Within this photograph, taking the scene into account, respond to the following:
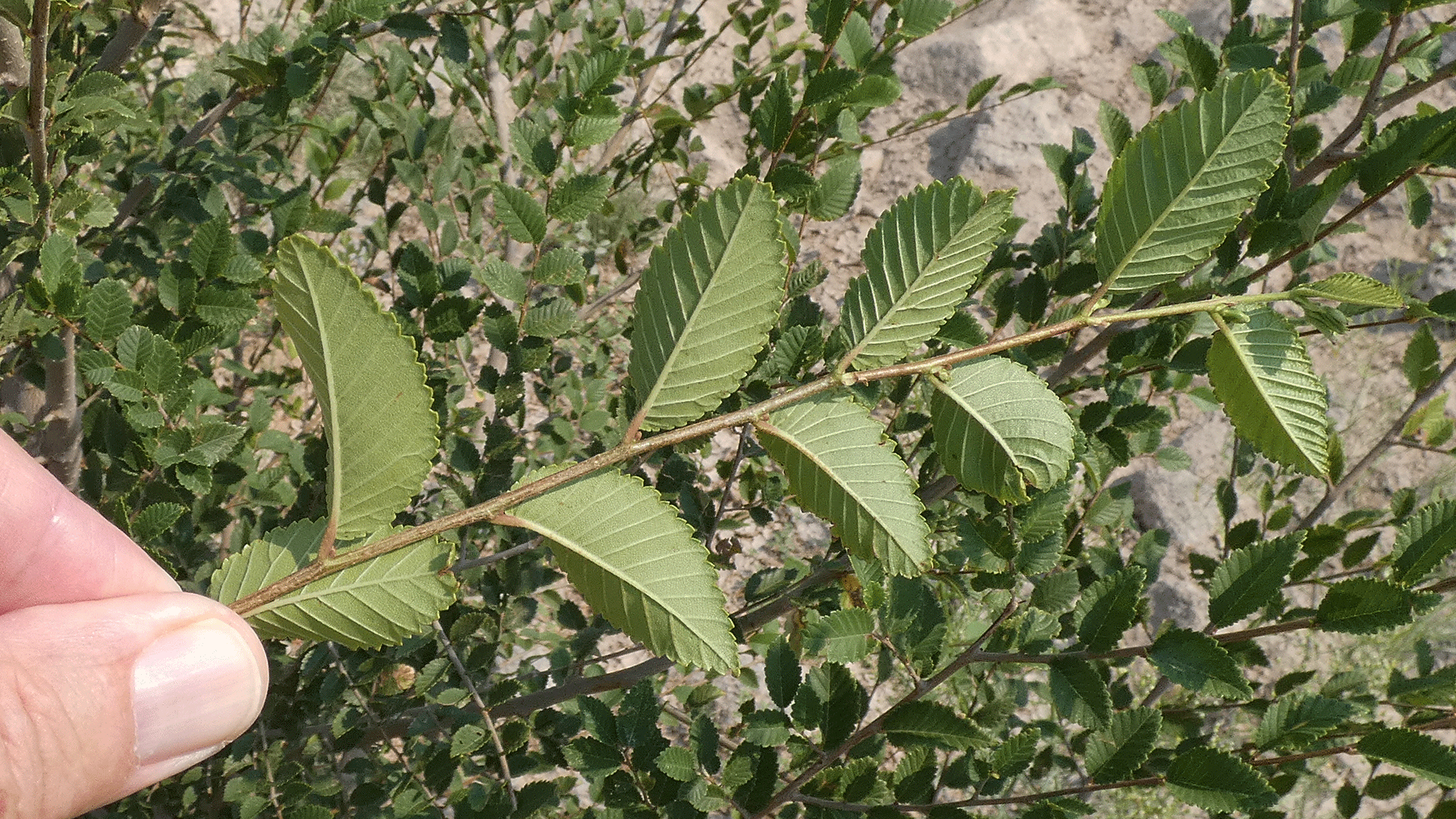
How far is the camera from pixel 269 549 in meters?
0.61

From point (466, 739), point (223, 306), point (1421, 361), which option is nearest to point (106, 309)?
point (223, 306)

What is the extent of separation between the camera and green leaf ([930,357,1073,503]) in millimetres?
598

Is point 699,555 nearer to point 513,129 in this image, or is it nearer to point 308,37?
point 513,129

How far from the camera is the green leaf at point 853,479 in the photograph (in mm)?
575

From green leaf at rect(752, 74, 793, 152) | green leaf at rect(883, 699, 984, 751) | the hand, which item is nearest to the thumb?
the hand

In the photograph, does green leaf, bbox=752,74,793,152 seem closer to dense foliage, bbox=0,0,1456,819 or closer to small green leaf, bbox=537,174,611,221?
dense foliage, bbox=0,0,1456,819

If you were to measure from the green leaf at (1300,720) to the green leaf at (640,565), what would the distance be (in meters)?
0.83

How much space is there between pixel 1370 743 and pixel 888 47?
3.27 ft

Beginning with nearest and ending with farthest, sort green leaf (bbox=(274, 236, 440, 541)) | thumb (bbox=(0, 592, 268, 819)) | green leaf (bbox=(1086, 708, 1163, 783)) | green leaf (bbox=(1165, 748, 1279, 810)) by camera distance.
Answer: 1. green leaf (bbox=(274, 236, 440, 541))
2. thumb (bbox=(0, 592, 268, 819))
3. green leaf (bbox=(1165, 748, 1279, 810))
4. green leaf (bbox=(1086, 708, 1163, 783))

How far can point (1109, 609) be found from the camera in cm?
98

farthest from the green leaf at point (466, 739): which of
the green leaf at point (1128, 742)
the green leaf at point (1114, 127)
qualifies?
the green leaf at point (1114, 127)

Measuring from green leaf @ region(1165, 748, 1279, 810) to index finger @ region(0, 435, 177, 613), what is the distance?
41.4 inches

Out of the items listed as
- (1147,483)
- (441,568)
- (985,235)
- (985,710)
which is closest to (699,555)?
(441,568)

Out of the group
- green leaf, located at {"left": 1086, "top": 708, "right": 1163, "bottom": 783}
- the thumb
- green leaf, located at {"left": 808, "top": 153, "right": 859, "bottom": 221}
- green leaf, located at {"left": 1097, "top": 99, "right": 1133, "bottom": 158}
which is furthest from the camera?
green leaf, located at {"left": 1097, "top": 99, "right": 1133, "bottom": 158}
